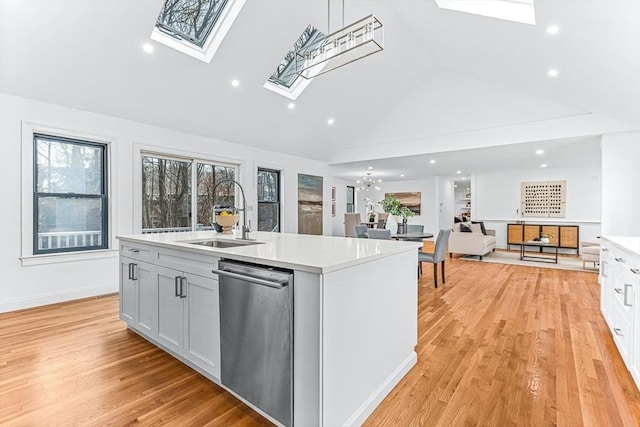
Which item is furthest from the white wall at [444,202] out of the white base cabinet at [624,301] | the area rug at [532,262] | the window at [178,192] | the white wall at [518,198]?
the white base cabinet at [624,301]

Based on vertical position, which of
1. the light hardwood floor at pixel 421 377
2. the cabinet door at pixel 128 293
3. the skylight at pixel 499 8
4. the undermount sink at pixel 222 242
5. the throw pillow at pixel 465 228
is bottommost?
the light hardwood floor at pixel 421 377

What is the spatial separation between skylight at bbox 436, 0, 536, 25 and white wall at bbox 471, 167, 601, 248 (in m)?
7.30

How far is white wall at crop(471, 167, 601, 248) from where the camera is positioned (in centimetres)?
832

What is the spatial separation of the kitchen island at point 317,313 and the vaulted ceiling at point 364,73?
232cm

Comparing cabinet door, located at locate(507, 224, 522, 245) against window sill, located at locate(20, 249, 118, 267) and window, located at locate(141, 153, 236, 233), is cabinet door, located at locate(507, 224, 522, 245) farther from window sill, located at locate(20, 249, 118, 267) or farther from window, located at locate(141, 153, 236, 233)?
window sill, located at locate(20, 249, 118, 267)

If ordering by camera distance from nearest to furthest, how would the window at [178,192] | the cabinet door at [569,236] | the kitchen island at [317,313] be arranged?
the kitchen island at [317,313] < the window at [178,192] < the cabinet door at [569,236]

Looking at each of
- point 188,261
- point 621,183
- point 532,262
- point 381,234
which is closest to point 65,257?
point 188,261

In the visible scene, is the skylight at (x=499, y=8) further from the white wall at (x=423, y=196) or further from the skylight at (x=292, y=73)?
the white wall at (x=423, y=196)

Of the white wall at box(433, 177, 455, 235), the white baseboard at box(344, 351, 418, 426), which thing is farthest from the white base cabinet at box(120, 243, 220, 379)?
the white wall at box(433, 177, 455, 235)

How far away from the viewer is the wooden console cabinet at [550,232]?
8203 mm

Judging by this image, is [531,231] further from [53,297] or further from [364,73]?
[53,297]

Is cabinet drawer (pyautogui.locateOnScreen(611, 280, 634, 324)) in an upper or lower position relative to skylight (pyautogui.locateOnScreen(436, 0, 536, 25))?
lower

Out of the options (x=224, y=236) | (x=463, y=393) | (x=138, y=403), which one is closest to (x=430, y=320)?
(x=463, y=393)

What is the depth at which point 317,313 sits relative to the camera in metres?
1.46
